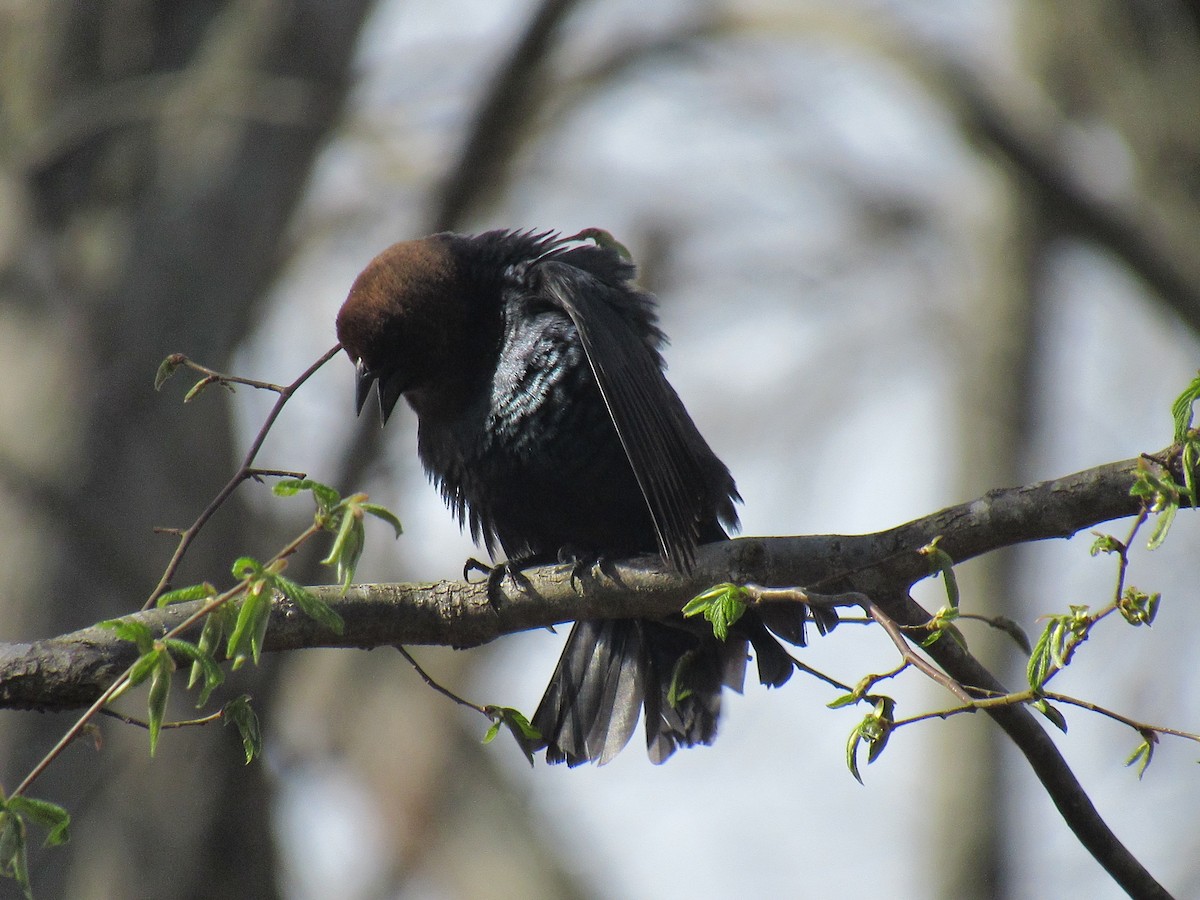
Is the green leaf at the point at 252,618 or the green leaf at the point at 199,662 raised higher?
the green leaf at the point at 252,618

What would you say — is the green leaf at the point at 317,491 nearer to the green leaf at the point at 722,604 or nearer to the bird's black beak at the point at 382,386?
the green leaf at the point at 722,604

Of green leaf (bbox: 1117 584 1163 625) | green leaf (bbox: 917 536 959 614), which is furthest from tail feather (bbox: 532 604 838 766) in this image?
green leaf (bbox: 1117 584 1163 625)

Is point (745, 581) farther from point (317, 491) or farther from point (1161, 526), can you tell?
point (317, 491)

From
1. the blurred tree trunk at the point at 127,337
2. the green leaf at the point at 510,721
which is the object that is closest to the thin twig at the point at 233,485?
the green leaf at the point at 510,721

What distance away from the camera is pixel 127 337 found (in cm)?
484

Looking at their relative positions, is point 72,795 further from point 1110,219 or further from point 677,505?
point 1110,219

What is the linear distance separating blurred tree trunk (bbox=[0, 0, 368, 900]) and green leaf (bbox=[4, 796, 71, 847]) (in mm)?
2912

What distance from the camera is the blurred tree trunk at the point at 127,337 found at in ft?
15.3

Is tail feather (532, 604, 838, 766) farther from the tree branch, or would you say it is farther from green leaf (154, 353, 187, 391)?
green leaf (154, 353, 187, 391)

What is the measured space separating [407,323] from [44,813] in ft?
7.08

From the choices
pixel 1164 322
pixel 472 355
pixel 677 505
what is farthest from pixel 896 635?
pixel 1164 322

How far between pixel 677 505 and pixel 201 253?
113 inches

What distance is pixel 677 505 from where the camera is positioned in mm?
2984

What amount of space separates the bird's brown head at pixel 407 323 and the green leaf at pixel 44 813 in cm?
202
